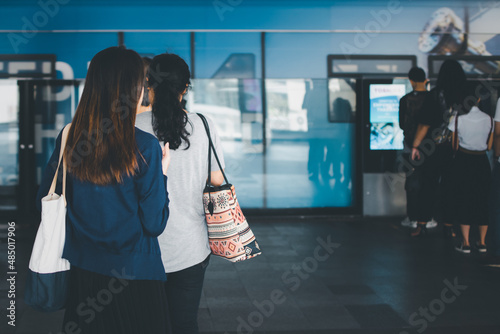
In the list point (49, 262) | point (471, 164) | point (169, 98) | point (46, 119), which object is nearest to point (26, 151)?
point (46, 119)

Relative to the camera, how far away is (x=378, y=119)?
859 cm

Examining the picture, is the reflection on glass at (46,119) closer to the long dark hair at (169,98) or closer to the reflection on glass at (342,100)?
the reflection on glass at (342,100)

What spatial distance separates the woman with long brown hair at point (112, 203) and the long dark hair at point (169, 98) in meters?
0.32

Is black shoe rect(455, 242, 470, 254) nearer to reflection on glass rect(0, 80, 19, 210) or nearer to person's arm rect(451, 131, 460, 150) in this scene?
person's arm rect(451, 131, 460, 150)

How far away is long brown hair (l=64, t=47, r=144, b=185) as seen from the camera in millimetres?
1978

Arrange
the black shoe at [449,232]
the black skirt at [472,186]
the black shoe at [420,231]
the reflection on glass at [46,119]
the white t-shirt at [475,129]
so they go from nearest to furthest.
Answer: the white t-shirt at [475,129] → the black skirt at [472,186] → the black shoe at [449,232] → the black shoe at [420,231] → the reflection on glass at [46,119]

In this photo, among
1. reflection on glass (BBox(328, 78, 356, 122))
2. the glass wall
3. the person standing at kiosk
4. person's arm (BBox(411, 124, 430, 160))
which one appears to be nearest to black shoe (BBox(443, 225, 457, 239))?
the person standing at kiosk

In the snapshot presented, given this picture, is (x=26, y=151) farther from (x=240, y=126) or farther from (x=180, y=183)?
(x=180, y=183)

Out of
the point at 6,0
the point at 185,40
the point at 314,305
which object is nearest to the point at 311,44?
the point at 185,40

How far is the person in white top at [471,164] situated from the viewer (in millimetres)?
5828

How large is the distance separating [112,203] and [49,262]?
12.2 inches

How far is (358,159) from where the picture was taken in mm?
8734

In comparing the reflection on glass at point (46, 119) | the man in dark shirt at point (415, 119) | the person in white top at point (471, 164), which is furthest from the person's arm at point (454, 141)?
the reflection on glass at point (46, 119)

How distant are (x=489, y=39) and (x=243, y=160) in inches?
172
